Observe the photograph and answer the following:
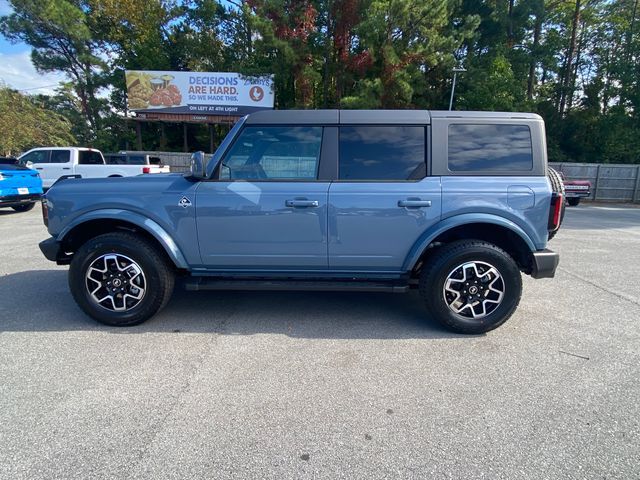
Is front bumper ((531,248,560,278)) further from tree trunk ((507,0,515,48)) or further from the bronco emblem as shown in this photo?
tree trunk ((507,0,515,48))

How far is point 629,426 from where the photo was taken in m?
2.14

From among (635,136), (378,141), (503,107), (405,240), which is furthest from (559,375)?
(635,136)

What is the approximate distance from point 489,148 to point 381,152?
1.04 m

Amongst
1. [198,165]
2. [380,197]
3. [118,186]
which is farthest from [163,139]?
[380,197]

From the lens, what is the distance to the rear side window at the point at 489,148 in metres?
3.24

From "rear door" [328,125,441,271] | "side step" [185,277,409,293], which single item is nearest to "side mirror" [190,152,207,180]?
"side step" [185,277,409,293]

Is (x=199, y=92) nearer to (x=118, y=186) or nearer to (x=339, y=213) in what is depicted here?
(x=118, y=186)

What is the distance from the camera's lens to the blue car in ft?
29.2

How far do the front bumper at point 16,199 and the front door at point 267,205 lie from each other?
9.24 m

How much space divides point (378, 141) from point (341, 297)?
6.28 ft

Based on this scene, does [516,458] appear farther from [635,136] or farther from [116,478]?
[635,136]

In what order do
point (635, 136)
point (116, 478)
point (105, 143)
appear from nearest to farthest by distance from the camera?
point (116, 478)
point (635, 136)
point (105, 143)

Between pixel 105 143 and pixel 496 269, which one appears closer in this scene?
pixel 496 269

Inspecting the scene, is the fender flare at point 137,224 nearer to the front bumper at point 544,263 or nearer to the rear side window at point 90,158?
the front bumper at point 544,263
